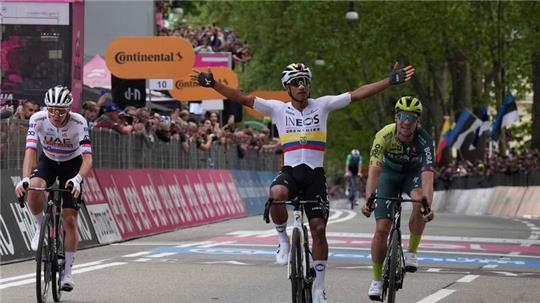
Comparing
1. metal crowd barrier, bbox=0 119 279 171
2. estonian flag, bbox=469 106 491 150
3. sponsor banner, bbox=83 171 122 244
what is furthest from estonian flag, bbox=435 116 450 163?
sponsor banner, bbox=83 171 122 244

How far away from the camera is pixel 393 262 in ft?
38.8

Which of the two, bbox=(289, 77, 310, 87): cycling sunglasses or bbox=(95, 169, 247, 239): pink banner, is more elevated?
bbox=(289, 77, 310, 87): cycling sunglasses

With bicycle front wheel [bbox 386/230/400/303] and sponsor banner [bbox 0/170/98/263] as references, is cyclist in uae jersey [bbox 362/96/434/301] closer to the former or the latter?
bicycle front wheel [bbox 386/230/400/303]

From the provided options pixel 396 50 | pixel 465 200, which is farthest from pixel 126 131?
pixel 396 50

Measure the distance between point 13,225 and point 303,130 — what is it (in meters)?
6.35

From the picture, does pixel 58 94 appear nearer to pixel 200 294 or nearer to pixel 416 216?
pixel 200 294

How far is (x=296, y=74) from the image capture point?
39.3 ft

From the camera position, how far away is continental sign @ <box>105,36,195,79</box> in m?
26.3

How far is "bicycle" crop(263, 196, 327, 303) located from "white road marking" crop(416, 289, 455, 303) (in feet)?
6.66

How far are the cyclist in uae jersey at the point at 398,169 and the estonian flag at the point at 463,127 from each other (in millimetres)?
39707

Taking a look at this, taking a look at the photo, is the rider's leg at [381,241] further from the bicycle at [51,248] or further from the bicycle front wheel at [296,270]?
the bicycle at [51,248]

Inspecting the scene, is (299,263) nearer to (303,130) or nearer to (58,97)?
(303,130)

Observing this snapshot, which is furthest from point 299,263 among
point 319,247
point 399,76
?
point 399,76

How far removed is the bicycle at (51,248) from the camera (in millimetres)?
12445
